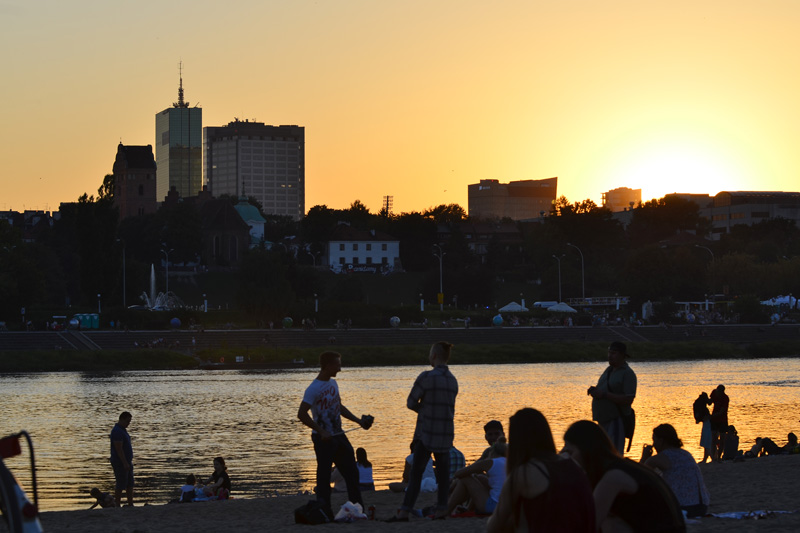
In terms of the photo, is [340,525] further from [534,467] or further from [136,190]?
[136,190]

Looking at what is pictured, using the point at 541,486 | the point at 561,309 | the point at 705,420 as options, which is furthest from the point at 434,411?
the point at 561,309

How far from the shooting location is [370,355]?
70938 mm

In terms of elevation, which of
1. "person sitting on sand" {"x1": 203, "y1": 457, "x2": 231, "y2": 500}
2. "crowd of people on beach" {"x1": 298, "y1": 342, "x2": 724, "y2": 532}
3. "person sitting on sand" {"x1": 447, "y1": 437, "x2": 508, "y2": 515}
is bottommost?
"person sitting on sand" {"x1": 203, "y1": 457, "x2": 231, "y2": 500}

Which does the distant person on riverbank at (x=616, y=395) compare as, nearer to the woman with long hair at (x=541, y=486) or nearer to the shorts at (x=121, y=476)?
the woman with long hair at (x=541, y=486)

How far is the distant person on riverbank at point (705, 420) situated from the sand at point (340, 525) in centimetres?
267

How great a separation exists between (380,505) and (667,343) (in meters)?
65.4

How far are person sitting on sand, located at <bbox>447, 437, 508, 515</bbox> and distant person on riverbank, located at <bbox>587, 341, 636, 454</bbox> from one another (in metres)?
1.39

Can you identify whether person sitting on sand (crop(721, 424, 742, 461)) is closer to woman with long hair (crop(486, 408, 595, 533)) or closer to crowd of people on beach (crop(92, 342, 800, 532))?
crowd of people on beach (crop(92, 342, 800, 532))

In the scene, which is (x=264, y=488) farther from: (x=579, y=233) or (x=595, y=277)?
(x=579, y=233)

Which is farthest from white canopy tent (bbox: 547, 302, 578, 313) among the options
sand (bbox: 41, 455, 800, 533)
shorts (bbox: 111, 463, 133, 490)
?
shorts (bbox: 111, 463, 133, 490)

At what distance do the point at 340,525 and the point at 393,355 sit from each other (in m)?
59.3

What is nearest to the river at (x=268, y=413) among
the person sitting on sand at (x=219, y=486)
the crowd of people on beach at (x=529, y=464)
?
the person sitting on sand at (x=219, y=486)

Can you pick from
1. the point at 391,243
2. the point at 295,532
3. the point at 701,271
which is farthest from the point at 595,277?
the point at 295,532

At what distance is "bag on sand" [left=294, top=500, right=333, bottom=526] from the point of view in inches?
494
